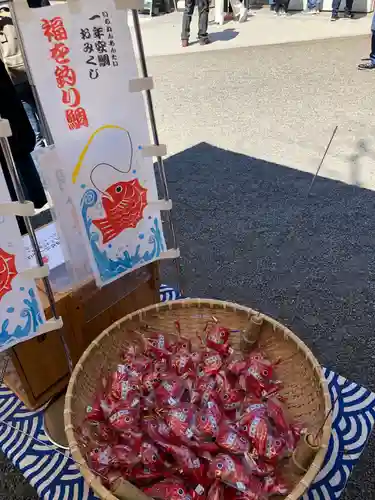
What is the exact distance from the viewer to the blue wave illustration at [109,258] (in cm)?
151

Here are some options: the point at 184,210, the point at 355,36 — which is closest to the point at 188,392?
the point at 184,210

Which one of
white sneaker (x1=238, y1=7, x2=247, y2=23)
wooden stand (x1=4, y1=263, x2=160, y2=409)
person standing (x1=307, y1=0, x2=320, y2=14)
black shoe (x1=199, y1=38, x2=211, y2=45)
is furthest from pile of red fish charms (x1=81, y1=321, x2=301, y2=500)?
person standing (x1=307, y1=0, x2=320, y2=14)

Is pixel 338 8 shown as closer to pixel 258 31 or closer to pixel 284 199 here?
pixel 258 31

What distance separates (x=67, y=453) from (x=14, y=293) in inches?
26.5

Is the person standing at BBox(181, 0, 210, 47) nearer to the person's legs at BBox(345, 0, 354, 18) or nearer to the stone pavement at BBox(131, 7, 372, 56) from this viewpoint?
the stone pavement at BBox(131, 7, 372, 56)

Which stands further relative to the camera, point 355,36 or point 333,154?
point 355,36

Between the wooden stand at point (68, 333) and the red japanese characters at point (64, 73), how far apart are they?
0.62 meters

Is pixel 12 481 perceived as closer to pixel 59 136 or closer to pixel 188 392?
pixel 188 392

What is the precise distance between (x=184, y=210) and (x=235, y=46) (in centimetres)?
554

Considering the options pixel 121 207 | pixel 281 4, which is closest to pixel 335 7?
pixel 281 4

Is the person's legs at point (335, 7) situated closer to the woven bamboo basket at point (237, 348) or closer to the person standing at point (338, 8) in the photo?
the person standing at point (338, 8)

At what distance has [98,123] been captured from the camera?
1.44 meters

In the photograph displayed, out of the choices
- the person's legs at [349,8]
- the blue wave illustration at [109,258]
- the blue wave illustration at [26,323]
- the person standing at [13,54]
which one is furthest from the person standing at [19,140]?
the person's legs at [349,8]

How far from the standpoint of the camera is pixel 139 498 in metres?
1.19
